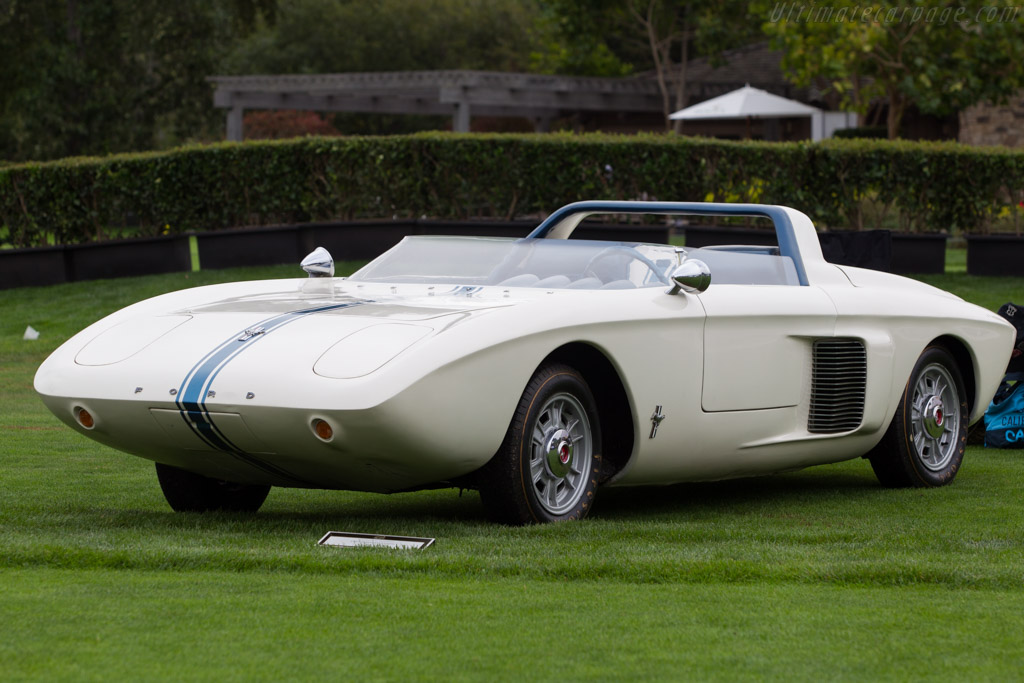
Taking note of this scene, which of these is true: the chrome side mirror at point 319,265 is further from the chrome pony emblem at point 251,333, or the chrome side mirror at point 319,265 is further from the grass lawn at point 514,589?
the chrome pony emblem at point 251,333

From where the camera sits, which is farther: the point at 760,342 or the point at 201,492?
the point at 760,342

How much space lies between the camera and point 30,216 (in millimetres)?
17750

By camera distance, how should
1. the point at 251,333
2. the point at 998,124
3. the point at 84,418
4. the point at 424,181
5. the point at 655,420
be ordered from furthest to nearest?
the point at 998,124, the point at 424,181, the point at 655,420, the point at 84,418, the point at 251,333

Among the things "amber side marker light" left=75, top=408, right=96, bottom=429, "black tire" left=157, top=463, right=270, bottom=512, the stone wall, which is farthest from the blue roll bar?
the stone wall

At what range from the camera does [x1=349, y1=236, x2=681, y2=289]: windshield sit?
20.7ft

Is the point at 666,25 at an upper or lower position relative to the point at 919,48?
upper

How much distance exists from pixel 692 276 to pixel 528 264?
0.82 meters

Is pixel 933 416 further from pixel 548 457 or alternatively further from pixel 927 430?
pixel 548 457

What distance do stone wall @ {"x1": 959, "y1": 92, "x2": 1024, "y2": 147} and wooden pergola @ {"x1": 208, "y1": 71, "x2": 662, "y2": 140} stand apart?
10.3 metres

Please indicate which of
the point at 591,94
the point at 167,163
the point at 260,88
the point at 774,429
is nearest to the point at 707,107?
the point at 591,94

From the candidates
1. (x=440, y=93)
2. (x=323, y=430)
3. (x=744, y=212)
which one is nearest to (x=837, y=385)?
(x=744, y=212)

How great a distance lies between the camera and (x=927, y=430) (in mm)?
7363

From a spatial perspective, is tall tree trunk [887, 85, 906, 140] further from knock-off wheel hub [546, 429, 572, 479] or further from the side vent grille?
knock-off wheel hub [546, 429, 572, 479]

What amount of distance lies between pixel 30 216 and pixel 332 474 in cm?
1352
